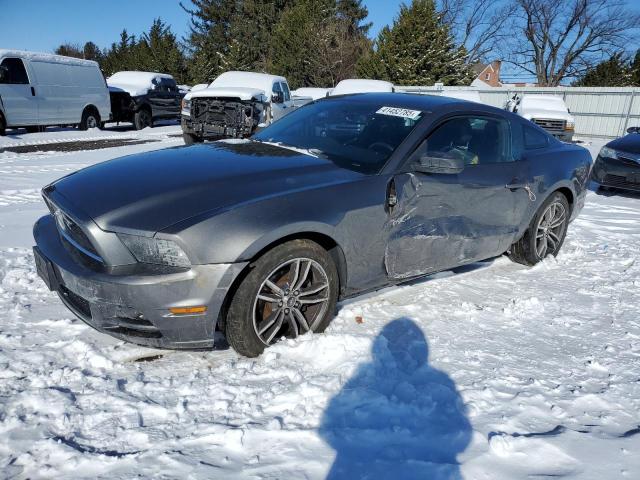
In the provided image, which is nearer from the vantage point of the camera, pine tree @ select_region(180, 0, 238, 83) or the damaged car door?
the damaged car door

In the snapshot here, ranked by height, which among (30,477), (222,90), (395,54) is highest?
(395,54)

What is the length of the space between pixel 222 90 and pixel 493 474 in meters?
10.1

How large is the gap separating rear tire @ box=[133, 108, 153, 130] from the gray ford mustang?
539 inches

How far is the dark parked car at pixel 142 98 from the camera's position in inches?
639

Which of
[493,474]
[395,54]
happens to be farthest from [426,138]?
[395,54]

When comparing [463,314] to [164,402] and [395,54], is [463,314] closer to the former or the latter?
[164,402]

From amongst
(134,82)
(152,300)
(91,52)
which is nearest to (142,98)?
(134,82)

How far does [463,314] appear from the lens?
3605 millimetres

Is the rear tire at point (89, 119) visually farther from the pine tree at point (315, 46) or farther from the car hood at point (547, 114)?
the pine tree at point (315, 46)

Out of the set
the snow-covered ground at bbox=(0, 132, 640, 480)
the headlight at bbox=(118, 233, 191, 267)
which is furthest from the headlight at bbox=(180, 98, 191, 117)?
the headlight at bbox=(118, 233, 191, 267)

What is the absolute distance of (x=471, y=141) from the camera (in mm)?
3895

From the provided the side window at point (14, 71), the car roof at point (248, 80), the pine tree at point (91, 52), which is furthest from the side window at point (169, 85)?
the pine tree at point (91, 52)

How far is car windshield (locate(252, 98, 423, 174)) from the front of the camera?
A: 3367 mm

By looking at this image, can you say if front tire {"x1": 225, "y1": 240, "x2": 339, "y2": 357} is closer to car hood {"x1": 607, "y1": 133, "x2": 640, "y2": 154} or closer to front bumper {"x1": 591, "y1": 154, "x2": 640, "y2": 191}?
front bumper {"x1": 591, "y1": 154, "x2": 640, "y2": 191}
